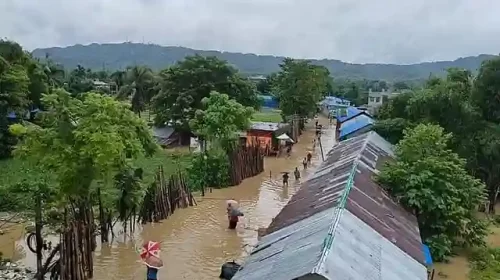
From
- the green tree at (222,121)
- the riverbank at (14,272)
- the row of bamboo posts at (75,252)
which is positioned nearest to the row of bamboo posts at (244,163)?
the green tree at (222,121)

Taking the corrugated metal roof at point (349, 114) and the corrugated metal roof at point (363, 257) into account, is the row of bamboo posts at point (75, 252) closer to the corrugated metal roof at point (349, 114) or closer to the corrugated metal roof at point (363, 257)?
the corrugated metal roof at point (363, 257)

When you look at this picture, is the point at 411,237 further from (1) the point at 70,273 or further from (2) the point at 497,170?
(2) the point at 497,170

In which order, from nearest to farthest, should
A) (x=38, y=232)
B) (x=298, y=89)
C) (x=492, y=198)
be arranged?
(x=38, y=232), (x=492, y=198), (x=298, y=89)

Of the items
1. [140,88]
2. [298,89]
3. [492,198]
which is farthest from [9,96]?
[492,198]

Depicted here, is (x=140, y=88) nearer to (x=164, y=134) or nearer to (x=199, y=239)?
(x=164, y=134)

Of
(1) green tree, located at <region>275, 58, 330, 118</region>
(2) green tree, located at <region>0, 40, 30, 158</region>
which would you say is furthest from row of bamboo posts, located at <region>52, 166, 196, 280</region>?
(1) green tree, located at <region>275, 58, 330, 118</region>

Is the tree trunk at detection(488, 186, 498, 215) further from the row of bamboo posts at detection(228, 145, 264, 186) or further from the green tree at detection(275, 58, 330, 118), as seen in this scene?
the green tree at detection(275, 58, 330, 118)

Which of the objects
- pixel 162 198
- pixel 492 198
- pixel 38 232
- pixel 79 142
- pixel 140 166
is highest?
pixel 79 142
